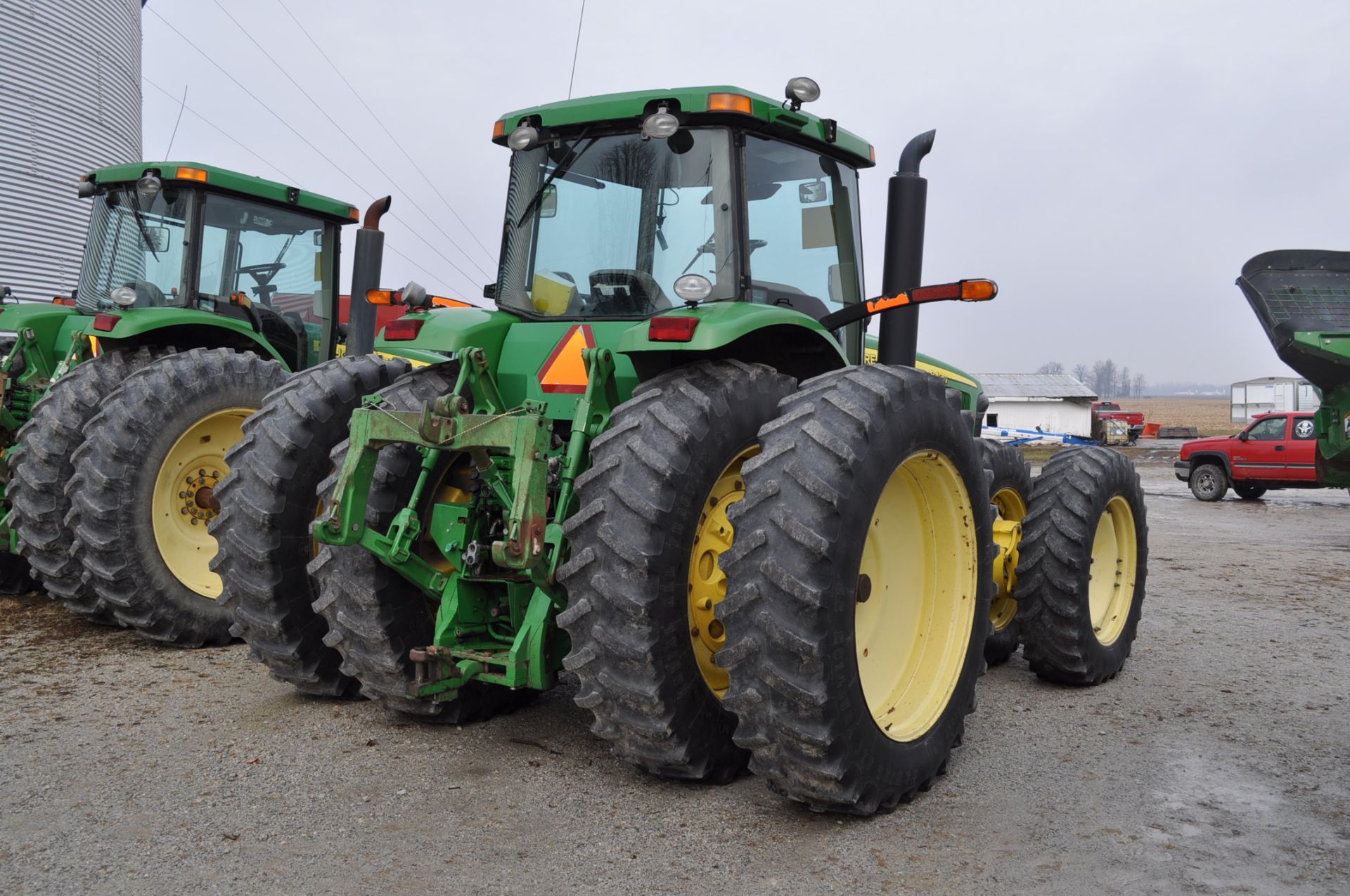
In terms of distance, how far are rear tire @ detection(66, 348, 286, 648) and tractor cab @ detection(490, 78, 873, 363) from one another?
250cm

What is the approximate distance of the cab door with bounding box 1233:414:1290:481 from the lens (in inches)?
742

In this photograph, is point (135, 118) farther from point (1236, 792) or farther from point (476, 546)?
point (1236, 792)

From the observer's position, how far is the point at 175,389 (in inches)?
243

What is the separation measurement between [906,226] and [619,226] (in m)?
1.26

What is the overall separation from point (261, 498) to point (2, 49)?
63.0 feet

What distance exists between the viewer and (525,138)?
4.56 m

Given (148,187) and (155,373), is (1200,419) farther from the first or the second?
(155,373)

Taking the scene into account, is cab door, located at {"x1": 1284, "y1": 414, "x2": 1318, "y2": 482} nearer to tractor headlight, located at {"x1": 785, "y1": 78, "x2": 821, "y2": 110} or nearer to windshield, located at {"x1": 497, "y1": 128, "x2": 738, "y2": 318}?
tractor headlight, located at {"x1": 785, "y1": 78, "x2": 821, "y2": 110}

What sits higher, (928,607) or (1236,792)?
(928,607)

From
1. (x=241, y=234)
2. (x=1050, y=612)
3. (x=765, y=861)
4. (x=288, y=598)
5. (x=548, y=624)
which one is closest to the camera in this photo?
(x=765, y=861)

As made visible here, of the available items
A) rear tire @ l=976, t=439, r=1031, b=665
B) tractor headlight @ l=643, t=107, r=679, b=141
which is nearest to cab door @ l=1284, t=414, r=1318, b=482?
rear tire @ l=976, t=439, r=1031, b=665

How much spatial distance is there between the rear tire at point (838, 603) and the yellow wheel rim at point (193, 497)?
394 cm

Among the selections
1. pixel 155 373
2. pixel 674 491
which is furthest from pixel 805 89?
pixel 155 373

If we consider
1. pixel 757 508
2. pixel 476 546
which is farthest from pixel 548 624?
pixel 757 508
